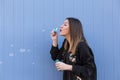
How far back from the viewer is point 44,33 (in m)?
2.52

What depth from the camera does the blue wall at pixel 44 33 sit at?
8.15ft

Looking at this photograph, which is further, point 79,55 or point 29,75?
point 29,75

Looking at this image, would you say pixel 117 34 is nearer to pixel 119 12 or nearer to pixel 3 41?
pixel 119 12

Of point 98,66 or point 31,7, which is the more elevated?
point 31,7

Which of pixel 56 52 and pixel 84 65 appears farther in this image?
pixel 56 52

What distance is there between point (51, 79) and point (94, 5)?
2.49 ft

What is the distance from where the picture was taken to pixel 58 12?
8.32 ft

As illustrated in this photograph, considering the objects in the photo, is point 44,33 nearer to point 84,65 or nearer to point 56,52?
point 56,52

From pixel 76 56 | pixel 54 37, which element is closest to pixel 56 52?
pixel 54 37

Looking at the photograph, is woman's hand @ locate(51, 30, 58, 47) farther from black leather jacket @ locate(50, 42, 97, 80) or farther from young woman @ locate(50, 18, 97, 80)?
black leather jacket @ locate(50, 42, 97, 80)

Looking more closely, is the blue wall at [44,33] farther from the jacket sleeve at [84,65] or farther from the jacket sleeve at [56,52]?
the jacket sleeve at [84,65]

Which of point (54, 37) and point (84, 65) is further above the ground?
point (54, 37)

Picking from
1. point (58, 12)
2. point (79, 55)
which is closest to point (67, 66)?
point (79, 55)

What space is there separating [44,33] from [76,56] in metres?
0.44
